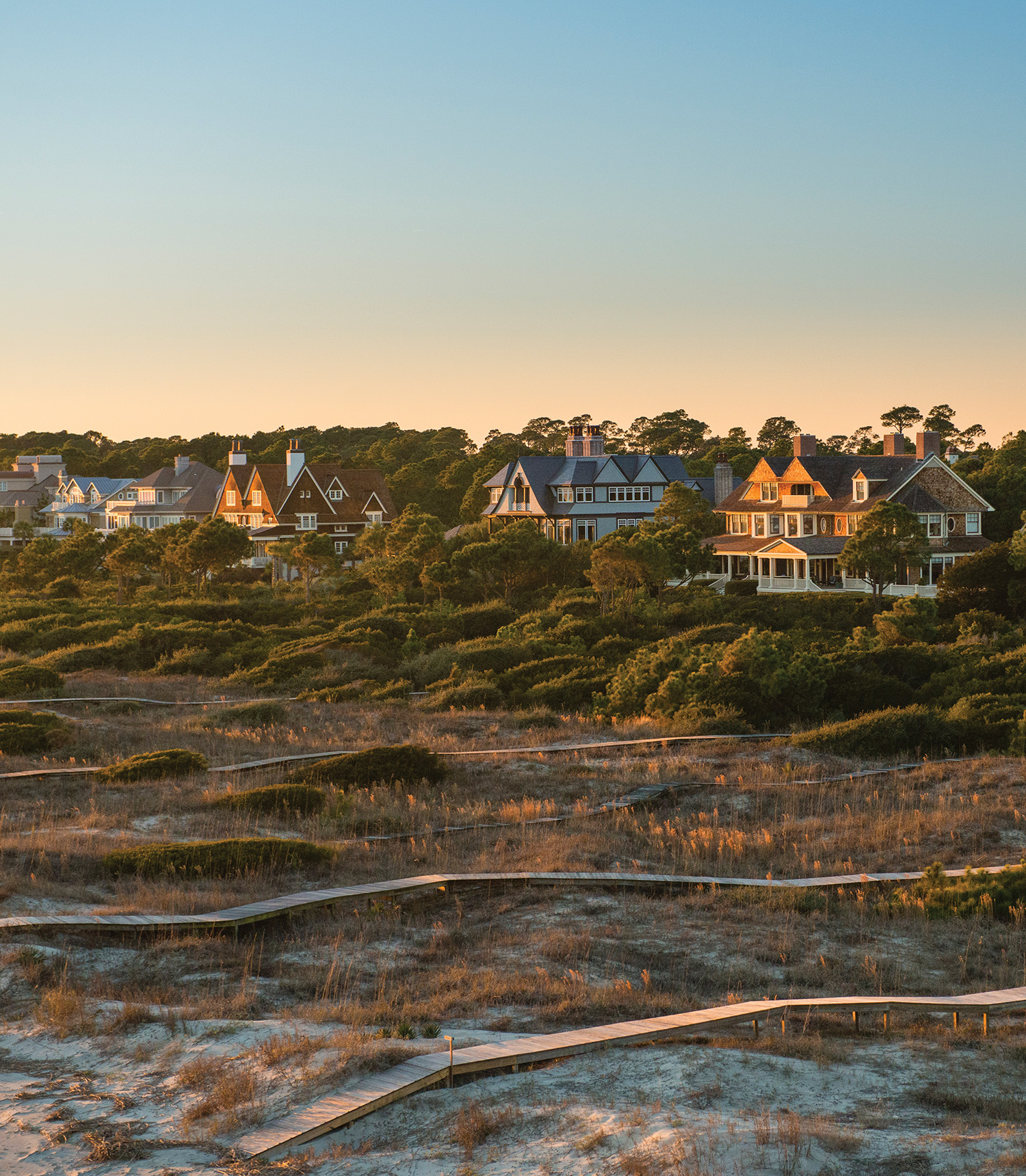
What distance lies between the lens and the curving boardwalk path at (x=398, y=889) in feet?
37.4

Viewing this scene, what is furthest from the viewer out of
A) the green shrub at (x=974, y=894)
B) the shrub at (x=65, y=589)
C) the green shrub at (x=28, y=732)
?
the shrub at (x=65, y=589)

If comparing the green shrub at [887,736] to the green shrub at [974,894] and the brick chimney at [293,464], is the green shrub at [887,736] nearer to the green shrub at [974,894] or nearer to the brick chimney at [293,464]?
the green shrub at [974,894]

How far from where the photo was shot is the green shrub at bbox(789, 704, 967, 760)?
22.9 m

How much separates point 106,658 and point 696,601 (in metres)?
21.8

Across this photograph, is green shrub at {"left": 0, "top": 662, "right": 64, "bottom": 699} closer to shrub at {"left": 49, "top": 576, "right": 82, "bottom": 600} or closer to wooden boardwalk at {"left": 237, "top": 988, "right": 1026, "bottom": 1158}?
wooden boardwalk at {"left": 237, "top": 988, "right": 1026, "bottom": 1158}

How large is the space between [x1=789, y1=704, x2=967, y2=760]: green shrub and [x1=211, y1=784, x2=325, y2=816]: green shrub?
10.1 m

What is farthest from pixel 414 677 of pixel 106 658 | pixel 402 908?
pixel 402 908

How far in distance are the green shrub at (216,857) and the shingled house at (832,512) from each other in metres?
42.7

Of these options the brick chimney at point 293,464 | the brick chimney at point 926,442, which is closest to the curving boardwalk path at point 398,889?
the brick chimney at point 926,442

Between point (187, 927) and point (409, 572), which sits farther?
point (409, 572)

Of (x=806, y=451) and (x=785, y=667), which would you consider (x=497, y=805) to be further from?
(x=806, y=451)

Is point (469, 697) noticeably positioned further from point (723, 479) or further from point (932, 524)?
point (723, 479)

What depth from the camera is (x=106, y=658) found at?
4103 cm

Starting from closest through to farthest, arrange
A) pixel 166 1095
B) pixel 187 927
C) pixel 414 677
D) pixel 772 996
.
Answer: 1. pixel 166 1095
2. pixel 772 996
3. pixel 187 927
4. pixel 414 677
